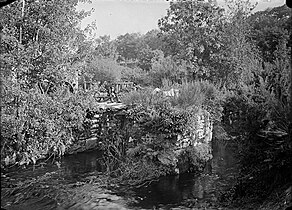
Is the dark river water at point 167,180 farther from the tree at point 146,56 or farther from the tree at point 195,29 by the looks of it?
the tree at point 146,56

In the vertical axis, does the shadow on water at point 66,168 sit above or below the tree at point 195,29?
below

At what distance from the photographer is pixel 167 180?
259 inches

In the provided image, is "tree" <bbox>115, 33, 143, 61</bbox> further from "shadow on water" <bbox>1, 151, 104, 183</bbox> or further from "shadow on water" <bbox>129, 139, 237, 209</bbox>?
"shadow on water" <bbox>129, 139, 237, 209</bbox>

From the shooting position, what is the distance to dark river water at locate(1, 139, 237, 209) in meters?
5.41

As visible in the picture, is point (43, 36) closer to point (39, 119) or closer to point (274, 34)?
point (39, 119)

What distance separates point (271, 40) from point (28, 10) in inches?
173

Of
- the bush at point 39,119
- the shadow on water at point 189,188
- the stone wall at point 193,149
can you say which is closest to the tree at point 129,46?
the stone wall at point 193,149

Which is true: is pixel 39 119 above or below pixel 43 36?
below

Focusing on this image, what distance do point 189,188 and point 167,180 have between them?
54 cm

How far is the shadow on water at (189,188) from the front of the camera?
536cm

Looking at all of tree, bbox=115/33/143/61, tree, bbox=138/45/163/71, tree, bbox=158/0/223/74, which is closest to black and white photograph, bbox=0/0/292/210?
tree, bbox=158/0/223/74

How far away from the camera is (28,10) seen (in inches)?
265

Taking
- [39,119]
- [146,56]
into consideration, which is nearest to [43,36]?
[39,119]

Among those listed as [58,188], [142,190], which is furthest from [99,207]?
[142,190]
